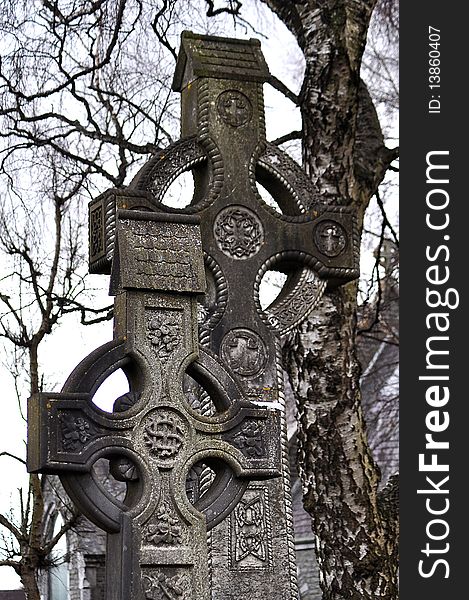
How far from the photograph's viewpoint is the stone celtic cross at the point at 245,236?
26.7 feet

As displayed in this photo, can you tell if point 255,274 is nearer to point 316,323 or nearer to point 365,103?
point 316,323

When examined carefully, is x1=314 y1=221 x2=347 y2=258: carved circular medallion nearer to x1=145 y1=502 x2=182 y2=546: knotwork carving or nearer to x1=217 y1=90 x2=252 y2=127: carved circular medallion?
x1=217 y1=90 x2=252 y2=127: carved circular medallion

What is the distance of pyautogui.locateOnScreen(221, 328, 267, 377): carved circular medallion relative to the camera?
27.3 ft

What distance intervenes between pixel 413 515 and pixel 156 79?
5.48 metres

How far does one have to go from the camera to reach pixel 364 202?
36.9 ft

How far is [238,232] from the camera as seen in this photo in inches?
339

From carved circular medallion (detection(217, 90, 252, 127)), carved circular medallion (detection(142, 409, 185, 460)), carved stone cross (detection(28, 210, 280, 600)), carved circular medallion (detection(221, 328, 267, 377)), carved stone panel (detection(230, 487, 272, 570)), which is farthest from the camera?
carved circular medallion (detection(217, 90, 252, 127))

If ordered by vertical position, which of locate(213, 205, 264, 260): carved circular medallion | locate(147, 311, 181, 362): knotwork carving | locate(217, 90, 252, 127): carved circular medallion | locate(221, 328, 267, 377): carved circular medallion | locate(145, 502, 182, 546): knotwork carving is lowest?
locate(145, 502, 182, 546): knotwork carving

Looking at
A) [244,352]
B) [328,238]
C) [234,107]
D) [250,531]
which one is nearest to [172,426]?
[250,531]

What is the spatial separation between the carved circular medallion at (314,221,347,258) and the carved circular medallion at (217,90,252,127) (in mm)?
743

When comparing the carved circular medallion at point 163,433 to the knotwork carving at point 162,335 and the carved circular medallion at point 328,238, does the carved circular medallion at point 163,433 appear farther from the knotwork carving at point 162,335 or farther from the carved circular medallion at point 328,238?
the carved circular medallion at point 328,238

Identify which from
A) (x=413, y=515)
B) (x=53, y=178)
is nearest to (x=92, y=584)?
(x=53, y=178)

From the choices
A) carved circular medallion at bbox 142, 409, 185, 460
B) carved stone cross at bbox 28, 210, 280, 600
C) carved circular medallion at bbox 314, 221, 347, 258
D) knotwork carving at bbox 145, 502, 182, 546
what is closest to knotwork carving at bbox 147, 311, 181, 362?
carved stone cross at bbox 28, 210, 280, 600

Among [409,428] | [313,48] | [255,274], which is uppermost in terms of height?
[313,48]
